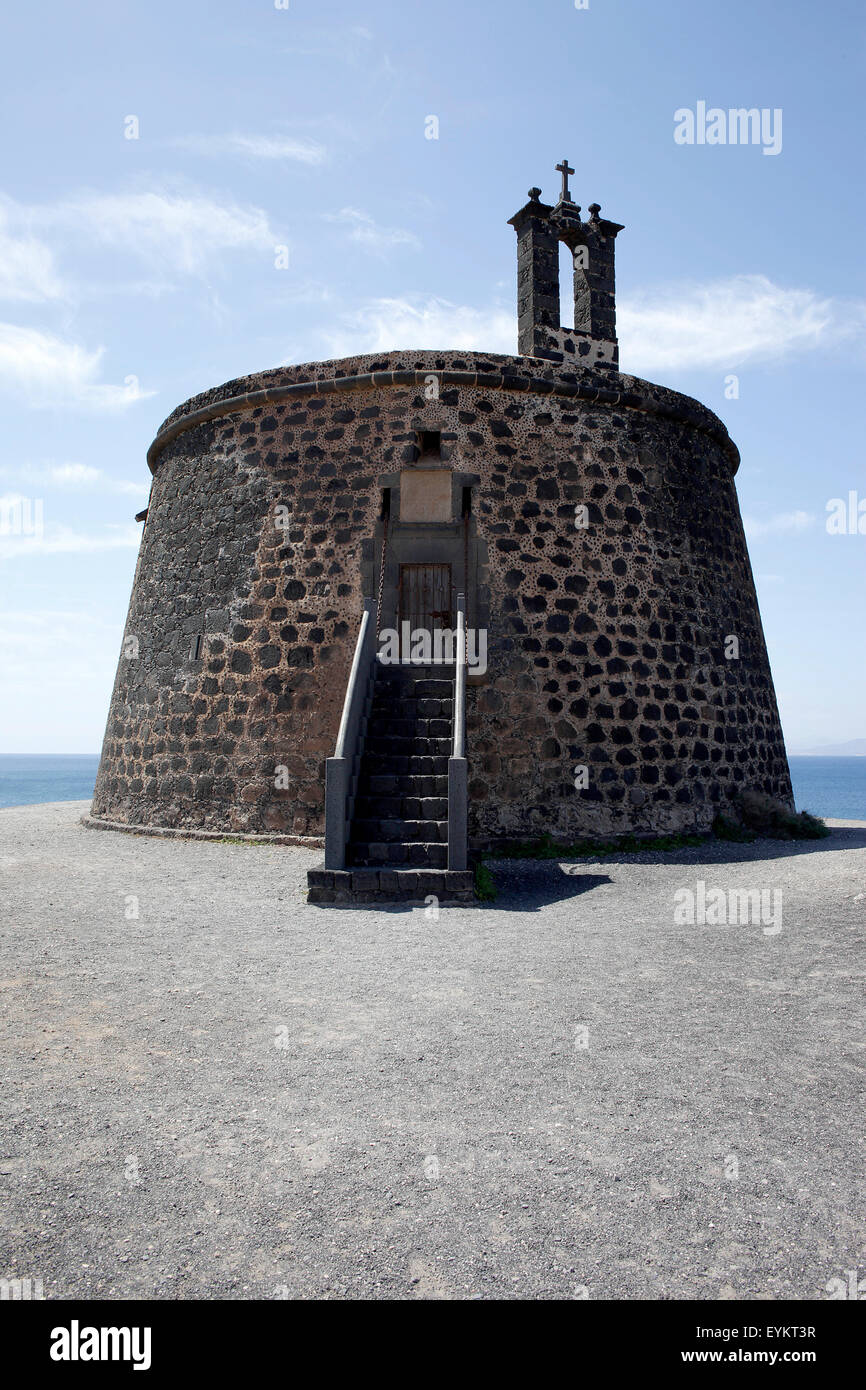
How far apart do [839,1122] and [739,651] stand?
34.6 ft

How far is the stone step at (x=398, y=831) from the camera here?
8.34 metres

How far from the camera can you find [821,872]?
340 inches

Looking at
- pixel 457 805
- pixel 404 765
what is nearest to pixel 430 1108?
pixel 457 805

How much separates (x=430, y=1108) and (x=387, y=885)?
13.8 feet

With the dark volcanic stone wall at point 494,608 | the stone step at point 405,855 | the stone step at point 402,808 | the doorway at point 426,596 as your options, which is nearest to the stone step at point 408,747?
the stone step at point 402,808

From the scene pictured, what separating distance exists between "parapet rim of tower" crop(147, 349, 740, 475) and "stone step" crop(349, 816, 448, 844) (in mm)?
6120

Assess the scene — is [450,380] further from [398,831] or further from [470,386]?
[398,831]

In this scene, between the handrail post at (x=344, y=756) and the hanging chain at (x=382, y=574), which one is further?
the hanging chain at (x=382, y=574)

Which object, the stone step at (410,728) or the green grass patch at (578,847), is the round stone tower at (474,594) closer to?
the green grass patch at (578,847)

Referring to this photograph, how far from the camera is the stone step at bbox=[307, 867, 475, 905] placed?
7.45 m

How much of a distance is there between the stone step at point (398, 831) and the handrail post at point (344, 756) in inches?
15.2

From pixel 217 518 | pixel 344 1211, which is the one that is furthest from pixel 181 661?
pixel 344 1211

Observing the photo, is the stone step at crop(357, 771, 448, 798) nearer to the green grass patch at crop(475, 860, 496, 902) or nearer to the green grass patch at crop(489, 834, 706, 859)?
the green grass patch at crop(475, 860, 496, 902)
